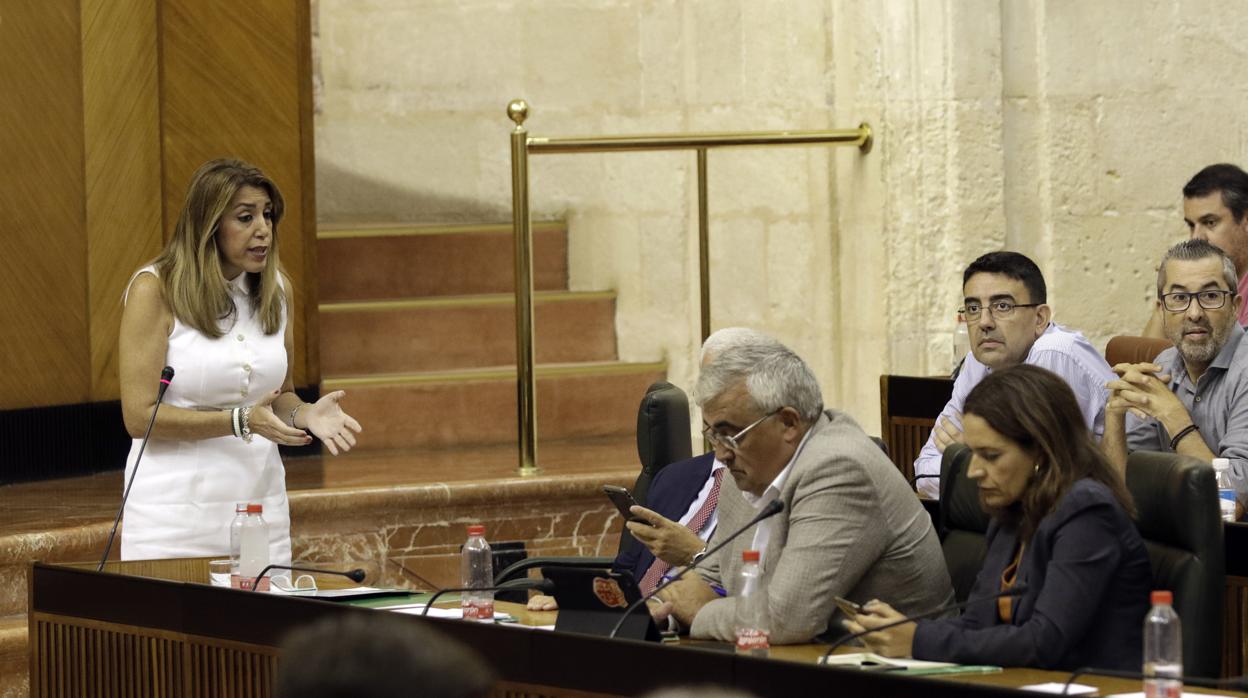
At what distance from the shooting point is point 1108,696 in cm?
270

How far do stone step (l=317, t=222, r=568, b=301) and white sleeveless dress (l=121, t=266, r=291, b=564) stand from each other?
12.1 feet

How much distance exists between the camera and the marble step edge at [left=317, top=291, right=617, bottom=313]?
25.1 ft

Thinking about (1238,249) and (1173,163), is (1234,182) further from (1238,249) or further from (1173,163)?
(1173,163)

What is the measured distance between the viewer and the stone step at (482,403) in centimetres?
729

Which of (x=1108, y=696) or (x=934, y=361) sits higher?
(x=934, y=361)

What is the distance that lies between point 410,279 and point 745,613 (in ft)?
16.4

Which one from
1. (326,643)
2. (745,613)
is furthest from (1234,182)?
(326,643)

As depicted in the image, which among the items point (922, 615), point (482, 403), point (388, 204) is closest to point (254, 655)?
point (922, 615)

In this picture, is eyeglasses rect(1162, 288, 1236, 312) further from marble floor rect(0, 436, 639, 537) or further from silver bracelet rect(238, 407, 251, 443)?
marble floor rect(0, 436, 639, 537)

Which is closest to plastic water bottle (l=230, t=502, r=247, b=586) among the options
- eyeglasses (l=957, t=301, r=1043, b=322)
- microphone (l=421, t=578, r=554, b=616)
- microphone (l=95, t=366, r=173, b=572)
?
microphone (l=95, t=366, r=173, b=572)

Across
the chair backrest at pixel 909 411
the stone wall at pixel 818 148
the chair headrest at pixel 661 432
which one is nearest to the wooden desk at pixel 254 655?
the chair headrest at pixel 661 432

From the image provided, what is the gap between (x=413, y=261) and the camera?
8.09 meters

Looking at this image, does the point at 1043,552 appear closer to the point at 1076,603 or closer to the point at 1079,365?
the point at 1076,603

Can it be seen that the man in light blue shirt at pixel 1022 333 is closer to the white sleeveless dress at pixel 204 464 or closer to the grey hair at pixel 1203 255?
the grey hair at pixel 1203 255
